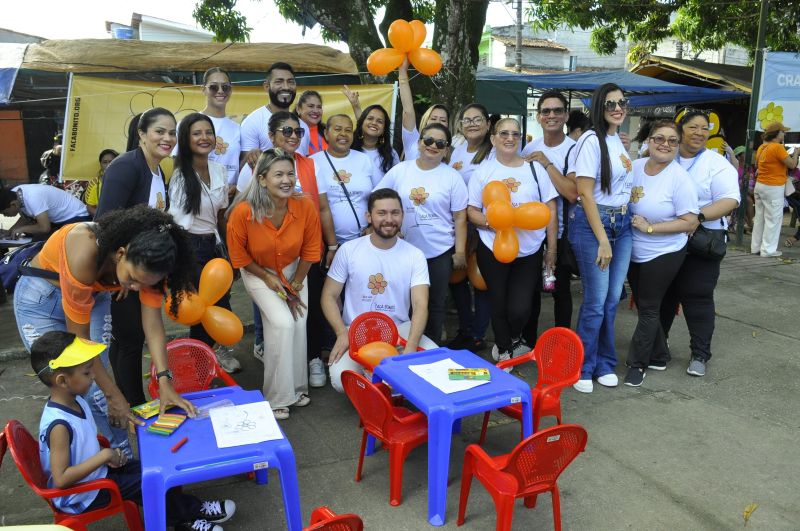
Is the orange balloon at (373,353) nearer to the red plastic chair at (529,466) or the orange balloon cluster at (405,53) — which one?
the red plastic chair at (529,466)

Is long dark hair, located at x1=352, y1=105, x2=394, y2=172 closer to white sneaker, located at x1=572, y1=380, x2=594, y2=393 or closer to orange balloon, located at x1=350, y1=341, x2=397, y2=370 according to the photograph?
orange balloon, located at x1=350, y1=341, x2=397, y2=370

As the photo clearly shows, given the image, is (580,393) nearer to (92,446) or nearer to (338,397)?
(338,397)

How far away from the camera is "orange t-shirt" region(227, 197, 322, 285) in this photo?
3.64 m

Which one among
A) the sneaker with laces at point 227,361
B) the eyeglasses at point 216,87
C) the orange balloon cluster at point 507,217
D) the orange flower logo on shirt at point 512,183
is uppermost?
the eyeglasses at point 216,87

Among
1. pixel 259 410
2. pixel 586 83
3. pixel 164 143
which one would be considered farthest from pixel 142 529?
pixel 586 83

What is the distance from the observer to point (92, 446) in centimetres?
236

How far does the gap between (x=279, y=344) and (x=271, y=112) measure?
193cm

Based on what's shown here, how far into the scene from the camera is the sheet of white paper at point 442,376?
2801 millimetres

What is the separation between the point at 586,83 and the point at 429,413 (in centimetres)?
985

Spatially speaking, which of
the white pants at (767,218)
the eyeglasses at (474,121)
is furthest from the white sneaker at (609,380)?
the white pants at (767,218)

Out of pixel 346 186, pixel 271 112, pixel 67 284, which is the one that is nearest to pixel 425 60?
pixel 271 112

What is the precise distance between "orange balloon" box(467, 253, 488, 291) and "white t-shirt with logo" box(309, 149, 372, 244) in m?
0.85

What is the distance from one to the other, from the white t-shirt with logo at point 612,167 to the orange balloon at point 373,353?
1.65 metres

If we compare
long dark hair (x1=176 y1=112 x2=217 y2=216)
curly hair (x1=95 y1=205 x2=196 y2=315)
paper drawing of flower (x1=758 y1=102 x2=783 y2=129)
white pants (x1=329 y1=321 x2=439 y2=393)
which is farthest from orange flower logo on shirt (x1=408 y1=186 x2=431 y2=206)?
paper drawing of flower (x1=758 y1=102 x2=783 y2=129)
